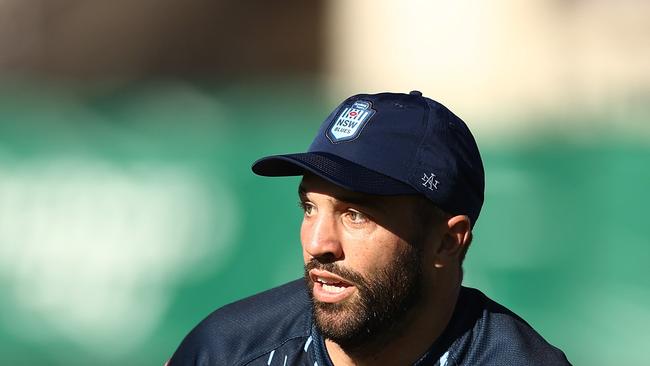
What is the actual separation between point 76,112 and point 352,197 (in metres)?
3.75

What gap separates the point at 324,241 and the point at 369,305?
18cm

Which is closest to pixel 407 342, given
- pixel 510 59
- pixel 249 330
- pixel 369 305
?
pixel 369 305

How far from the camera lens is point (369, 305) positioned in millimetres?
2613

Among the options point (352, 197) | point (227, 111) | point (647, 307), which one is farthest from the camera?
point (227, 111)

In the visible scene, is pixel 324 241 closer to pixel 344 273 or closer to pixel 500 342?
pixel 344 273

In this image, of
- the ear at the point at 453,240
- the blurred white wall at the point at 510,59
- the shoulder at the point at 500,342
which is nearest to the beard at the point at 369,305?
the ear at the point at 453,240

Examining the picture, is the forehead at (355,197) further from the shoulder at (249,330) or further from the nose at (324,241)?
the shoulder at (249,330)

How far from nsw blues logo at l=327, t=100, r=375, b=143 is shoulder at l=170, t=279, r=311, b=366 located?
44 cm

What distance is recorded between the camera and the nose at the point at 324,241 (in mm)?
2617

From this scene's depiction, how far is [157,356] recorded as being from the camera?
19.1 ft

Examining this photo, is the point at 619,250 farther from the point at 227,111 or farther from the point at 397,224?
the point at 397,224

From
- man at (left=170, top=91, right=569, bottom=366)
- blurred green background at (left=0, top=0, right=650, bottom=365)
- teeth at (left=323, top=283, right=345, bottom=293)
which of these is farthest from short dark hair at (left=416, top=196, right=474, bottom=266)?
blurred green background at (left=0, top=0, right=650, bottom=365)

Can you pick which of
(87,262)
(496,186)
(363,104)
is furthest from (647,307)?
(363,104)

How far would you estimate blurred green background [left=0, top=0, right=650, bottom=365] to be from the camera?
580 cm
